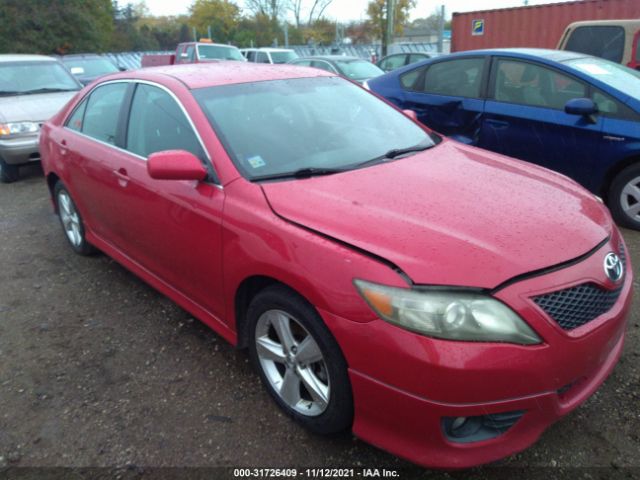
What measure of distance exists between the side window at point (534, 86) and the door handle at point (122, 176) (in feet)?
12.0

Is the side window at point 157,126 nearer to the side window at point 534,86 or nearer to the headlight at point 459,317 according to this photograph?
the headlight at point 459,317

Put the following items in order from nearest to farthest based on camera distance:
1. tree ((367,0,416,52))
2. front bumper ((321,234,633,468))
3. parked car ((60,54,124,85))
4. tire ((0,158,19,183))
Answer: front bumper ((321,234,633,468))
tire ((0,158,19,183))
parked car ((60,54,124,85))
tree ((367,0,416,52))

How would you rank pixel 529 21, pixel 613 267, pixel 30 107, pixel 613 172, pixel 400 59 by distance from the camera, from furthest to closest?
pixel 400 59 → pixel 529 21 → pixel 30 107 → pixel 613 172 → pixel 613 267

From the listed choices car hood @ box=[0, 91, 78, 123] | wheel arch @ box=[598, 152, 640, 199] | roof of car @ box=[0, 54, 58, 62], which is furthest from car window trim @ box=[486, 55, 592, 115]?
roof of car @ box=[0, 54, 58, 62]

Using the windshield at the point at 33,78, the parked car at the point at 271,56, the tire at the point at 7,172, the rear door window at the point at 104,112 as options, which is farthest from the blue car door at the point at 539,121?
the parked car at the point at 271,56

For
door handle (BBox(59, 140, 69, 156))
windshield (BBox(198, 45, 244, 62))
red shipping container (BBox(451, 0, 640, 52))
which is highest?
red shipping container (BBox(451, 0, 640, 52))

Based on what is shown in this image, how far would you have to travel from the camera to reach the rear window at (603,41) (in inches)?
308

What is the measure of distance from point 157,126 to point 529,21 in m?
12.0

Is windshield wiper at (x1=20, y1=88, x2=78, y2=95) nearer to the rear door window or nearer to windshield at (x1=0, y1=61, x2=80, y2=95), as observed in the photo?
windshield at (x1=0, y1=61, x2=80, y2=95)

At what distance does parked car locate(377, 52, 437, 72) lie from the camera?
14.8 meters

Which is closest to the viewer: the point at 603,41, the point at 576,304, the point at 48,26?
the point at 576,304

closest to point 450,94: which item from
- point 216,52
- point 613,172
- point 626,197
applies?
point 613,172

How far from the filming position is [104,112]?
363cm

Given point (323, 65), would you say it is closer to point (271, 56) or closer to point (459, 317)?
point (271, 56)
